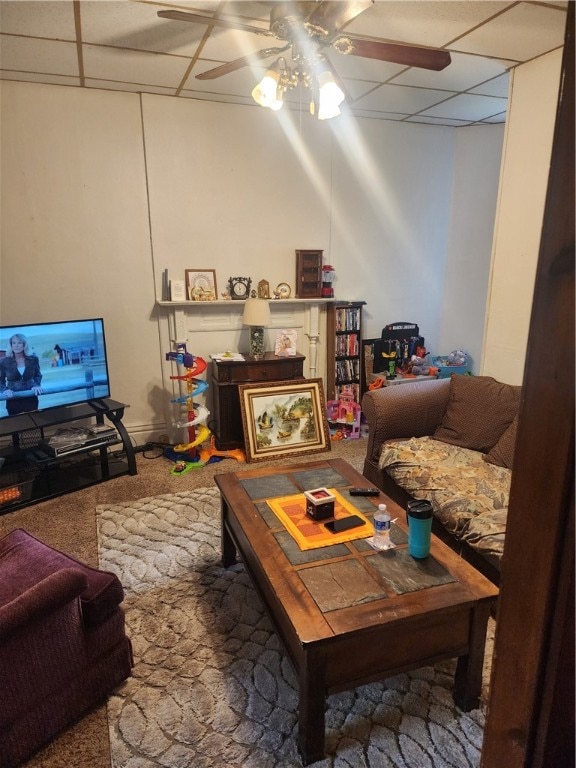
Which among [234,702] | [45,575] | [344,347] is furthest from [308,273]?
[234,702]

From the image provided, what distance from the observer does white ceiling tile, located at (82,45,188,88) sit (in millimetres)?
2678

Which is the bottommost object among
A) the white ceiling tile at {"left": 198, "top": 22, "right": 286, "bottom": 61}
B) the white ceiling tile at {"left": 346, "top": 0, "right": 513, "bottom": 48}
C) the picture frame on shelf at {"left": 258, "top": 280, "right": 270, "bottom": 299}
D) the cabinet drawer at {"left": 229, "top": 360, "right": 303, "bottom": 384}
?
the cabinet drawer at {"left": 229, "top": 360, "right": 303, "bottom": 384}

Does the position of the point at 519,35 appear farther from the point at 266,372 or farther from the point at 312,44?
the point at 266,372

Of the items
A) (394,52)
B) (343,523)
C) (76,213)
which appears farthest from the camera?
(76,213)

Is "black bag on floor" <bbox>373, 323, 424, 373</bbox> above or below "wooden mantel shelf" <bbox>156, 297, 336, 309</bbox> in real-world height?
below

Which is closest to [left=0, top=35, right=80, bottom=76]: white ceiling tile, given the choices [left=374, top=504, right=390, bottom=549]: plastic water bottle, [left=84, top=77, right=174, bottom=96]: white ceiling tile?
[left=84, top=77, right=174, bottom=96]: white ceiling tile

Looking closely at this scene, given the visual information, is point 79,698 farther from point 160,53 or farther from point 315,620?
point 160,53

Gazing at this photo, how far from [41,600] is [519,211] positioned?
313 cm

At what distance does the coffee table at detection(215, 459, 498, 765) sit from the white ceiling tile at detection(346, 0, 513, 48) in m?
2.28

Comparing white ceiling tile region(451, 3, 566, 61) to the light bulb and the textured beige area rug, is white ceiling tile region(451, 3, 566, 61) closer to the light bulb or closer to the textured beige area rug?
the light bulb

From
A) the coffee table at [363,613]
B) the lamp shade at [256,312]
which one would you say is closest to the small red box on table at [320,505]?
the coffee table at [363,613]

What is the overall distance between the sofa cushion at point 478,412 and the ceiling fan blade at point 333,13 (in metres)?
2.04

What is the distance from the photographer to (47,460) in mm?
3021

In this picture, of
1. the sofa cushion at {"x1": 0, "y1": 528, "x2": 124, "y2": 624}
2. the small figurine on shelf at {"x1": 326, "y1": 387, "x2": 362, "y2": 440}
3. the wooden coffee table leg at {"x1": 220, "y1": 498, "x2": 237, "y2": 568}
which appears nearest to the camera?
the sofa cushion at {"x1": 0, "y1": 528, "x2": 124, "y2": 624}
